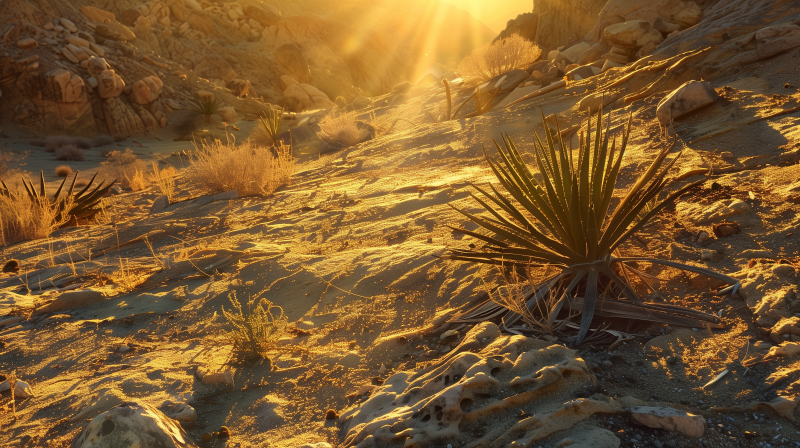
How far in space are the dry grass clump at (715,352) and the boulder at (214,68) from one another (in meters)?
33.8

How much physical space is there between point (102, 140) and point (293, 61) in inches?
754

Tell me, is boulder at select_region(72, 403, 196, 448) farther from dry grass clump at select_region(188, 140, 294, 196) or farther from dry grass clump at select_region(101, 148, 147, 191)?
dry grass clump at select_region(101, 148, 147, 191)

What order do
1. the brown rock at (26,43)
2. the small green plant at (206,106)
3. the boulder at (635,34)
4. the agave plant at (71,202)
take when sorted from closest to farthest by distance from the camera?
the agave plant at (71,202) < the boulder at (635,34) < the brown rock at (26,43) < the small green plant at (206,106)

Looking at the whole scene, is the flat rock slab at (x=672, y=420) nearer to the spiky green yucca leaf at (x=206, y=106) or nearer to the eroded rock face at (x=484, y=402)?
the eroded rock face at (x=484, y=402)

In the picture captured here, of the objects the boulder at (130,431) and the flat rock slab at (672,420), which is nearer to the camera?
the flat rock slab at (672,420)

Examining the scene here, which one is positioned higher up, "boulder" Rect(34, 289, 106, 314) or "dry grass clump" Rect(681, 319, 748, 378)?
"boulder" Rect(34, 289, 106, 314)

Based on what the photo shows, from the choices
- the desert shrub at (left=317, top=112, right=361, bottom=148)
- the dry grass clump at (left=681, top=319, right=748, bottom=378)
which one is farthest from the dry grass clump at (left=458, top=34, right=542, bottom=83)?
the dry grass clump at (left=681, top=319, right=748, bottom=378)

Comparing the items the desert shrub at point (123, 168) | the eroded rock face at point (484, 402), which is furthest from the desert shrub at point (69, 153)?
the eroded rock face at point (484, 402)

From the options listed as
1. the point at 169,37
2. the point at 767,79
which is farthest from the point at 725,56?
the point at 169,37

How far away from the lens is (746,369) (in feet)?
6.61

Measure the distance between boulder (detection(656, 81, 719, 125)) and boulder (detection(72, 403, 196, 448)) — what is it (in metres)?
6.04

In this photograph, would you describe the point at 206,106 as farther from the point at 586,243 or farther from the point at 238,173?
the point at 586,243

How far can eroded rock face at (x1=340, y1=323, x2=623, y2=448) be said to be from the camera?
5.99 ft

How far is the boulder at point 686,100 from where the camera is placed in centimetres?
573
